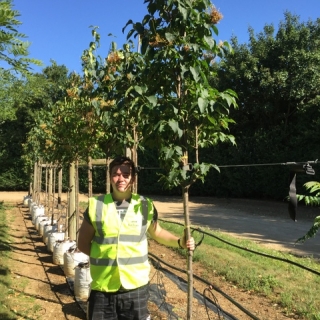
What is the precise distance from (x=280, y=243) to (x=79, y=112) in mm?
6340

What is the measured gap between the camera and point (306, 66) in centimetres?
1673

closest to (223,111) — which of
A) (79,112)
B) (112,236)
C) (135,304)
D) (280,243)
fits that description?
(112,236)

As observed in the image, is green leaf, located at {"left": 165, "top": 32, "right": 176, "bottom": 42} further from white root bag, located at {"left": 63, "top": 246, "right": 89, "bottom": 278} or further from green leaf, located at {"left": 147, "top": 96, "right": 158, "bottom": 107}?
white root bag, located at {"left": 63, "top": 246, "right": 89, "bottom": 278}

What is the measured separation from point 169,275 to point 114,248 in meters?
3.82

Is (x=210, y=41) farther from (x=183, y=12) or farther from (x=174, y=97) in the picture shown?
(x=174, y=97)

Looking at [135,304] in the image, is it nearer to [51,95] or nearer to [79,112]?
[79,112]

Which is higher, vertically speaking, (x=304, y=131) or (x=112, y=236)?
(x=304, y=131)

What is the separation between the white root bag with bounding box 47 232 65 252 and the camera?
25.5 ft

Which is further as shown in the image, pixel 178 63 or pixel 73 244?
pixel 73 244

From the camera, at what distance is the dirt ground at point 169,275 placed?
4777 mm

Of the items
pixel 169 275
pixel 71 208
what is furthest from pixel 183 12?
pixel 71 208

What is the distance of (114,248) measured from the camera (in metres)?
2.53

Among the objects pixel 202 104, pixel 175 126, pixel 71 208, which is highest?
pixel 202 104

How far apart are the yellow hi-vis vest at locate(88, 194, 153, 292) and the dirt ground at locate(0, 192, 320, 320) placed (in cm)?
127
